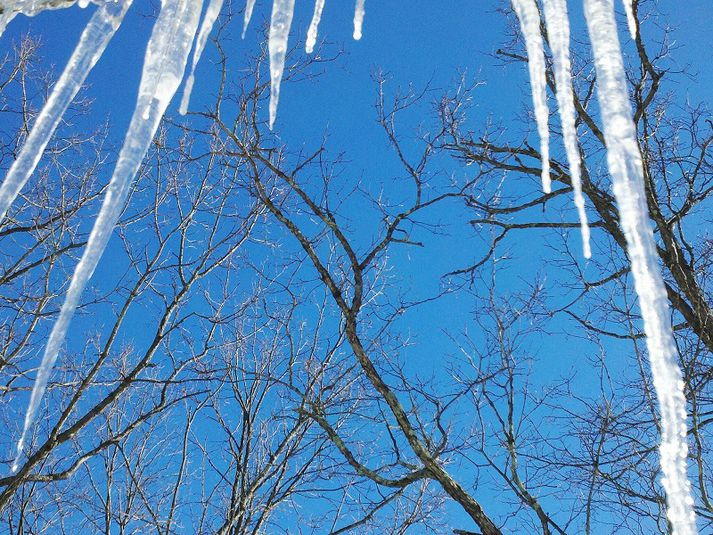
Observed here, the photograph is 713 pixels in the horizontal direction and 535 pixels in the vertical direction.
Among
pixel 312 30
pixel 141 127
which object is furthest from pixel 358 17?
pixel 141 127

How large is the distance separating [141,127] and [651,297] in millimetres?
1196

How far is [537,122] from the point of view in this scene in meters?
1.62

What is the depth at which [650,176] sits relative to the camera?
6441 mm

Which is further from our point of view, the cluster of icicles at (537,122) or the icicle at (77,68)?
the icicle at (77,68)

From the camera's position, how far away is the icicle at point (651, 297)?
1.14 meters

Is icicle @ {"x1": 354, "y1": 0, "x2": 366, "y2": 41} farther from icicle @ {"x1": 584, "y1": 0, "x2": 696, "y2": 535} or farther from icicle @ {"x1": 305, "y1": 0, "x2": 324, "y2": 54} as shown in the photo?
icicle @ {"x1": 584, "y1": 0, "x2": 696, "y2": 535}

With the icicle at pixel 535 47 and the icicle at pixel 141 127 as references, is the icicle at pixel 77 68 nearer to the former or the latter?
the icicle at pixel 141 127

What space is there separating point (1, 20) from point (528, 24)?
1477 mm

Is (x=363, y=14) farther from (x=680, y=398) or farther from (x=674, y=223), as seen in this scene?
(x=674, y=223)

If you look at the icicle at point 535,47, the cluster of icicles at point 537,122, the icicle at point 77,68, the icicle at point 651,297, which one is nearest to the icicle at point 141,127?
the cluster of icicles at point 537,122

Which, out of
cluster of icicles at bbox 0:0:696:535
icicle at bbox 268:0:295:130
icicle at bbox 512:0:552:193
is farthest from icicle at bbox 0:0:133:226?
icicle at bbox 512:0:552:193

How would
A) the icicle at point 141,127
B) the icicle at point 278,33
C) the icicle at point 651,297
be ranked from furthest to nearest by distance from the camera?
1. the icicle at point 278,33
2. the icicle at point 141,127
3. the icicle at point 651,297

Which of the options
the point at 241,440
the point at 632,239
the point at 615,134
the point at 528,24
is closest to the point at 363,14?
the point at 528,24

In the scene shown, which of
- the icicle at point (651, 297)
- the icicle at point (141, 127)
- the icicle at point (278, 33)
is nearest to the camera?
the icicle at point (651, 297)
